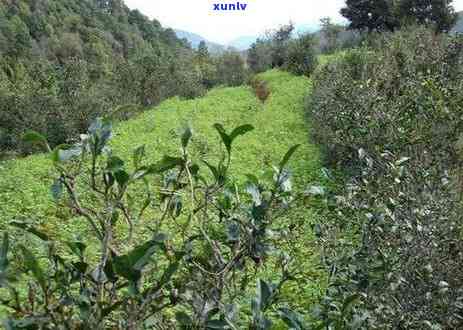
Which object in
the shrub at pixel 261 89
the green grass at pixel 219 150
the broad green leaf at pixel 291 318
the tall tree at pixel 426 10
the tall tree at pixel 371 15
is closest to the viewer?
the broad green leaf at pixel 291 318

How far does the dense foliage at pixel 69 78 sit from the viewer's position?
19.5 m

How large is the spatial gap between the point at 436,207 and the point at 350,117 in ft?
16.2

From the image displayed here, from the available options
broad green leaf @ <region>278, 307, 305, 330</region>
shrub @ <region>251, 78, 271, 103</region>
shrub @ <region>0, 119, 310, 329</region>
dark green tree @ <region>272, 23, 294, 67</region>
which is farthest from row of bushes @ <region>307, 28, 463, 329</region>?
dark green tree @ <region>272, 23, 294, 67</region>

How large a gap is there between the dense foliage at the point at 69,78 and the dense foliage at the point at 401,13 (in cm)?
864

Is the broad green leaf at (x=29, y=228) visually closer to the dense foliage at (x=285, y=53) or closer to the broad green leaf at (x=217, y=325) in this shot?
the broad green leaf at (x=217, y=325)

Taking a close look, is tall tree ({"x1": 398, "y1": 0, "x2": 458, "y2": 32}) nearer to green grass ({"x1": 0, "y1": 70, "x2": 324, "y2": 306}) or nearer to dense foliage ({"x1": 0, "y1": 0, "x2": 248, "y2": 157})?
dense foliage ({"x1": 0, "y1": 0, "x2": 248, "y2": 157})

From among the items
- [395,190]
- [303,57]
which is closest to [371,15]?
[303,57]

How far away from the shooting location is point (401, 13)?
29375 millimetres

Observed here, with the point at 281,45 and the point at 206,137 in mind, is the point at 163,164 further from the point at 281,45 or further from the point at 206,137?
the point at 281,45

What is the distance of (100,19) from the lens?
74875 mm

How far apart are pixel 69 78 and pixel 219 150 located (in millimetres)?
15508

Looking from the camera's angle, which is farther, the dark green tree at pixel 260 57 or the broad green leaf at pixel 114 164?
the dark green tree at pixel 260 57

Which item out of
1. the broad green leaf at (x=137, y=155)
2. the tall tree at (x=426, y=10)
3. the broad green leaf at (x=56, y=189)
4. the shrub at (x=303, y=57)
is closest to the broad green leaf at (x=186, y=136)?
the broad green leaf at (x=137, y=155)

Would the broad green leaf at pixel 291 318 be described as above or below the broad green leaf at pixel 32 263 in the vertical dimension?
below
